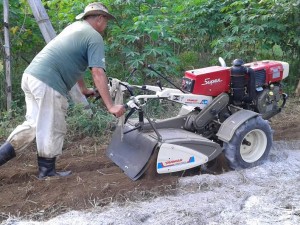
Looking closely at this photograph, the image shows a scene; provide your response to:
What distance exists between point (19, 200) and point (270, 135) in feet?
8.87

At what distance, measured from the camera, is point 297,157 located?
16.8ft

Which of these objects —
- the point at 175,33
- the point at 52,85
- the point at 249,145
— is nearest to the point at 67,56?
the point at 52,85

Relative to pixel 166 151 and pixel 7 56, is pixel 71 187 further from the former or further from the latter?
pixel 7 56

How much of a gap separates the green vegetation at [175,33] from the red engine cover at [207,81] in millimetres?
1721

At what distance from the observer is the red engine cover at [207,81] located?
471 cm

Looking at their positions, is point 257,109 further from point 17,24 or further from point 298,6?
point 17,24

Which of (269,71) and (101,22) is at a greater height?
(101,22)

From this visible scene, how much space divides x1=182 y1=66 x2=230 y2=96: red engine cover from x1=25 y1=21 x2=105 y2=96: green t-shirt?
1021 millimetres

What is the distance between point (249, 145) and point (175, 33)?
143 inches

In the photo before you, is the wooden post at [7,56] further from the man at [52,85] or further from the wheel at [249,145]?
the wheel at [249,145]

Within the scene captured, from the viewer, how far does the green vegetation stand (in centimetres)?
671

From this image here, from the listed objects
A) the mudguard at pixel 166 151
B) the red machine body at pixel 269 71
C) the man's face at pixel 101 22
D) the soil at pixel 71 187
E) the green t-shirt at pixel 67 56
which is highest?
the man's face at pixel 101 22

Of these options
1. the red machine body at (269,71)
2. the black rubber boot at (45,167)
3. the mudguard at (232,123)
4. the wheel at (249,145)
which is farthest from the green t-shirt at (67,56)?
the red machine body at (269,71)

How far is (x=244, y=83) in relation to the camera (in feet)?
16.3
